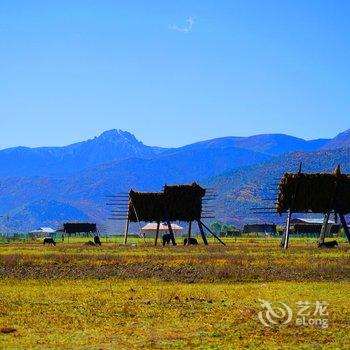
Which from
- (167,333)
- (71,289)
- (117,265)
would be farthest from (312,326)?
(117,265)

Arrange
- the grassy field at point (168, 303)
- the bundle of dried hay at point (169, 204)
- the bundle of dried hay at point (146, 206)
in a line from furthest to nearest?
the bundle of dried hay at point (146, 206) < the bundle of dried hay at point (169, 204) < the grassy field at point (168, 303)

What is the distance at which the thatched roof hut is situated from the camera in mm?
65188

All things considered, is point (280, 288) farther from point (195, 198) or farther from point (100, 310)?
point (195, 198)

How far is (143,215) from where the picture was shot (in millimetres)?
81250

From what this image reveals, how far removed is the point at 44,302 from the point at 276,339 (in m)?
8.68

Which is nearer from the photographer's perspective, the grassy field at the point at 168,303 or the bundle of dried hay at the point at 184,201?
the grassy field at the point at 168,303
